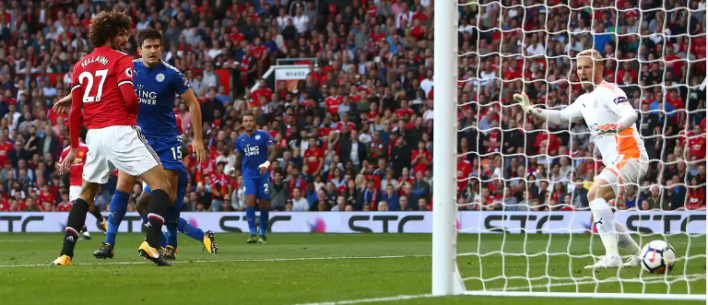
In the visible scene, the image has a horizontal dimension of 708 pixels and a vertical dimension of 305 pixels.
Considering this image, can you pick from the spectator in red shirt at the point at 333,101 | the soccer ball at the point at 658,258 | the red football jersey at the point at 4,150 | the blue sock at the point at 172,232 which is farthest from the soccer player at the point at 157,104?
the red football jersey at the point at 4,150

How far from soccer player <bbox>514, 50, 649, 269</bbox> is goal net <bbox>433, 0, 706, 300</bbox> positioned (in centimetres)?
18

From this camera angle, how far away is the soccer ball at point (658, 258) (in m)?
7.43

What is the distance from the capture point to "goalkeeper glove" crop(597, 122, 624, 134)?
7.65 metres

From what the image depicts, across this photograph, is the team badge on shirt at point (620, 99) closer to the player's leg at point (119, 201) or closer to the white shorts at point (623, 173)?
the white shorts at point (623, 173)

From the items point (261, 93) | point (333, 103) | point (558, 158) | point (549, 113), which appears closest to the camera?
point (549, 113)

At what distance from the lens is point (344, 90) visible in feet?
69.9

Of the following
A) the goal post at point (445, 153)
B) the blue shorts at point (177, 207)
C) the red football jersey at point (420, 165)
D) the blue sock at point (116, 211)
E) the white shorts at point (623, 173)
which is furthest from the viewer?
the red football jersey at point (420, 165)

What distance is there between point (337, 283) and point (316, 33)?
1692 cm

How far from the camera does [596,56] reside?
320 inches

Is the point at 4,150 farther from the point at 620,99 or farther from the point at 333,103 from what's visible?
the point at 620,99

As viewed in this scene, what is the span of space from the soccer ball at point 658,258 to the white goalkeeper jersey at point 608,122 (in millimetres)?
997

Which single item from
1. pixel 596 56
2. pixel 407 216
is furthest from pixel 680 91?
pixel 596 56

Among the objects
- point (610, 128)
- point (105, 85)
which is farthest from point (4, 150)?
point (610, 128)

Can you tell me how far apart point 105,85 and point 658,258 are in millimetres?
4313
